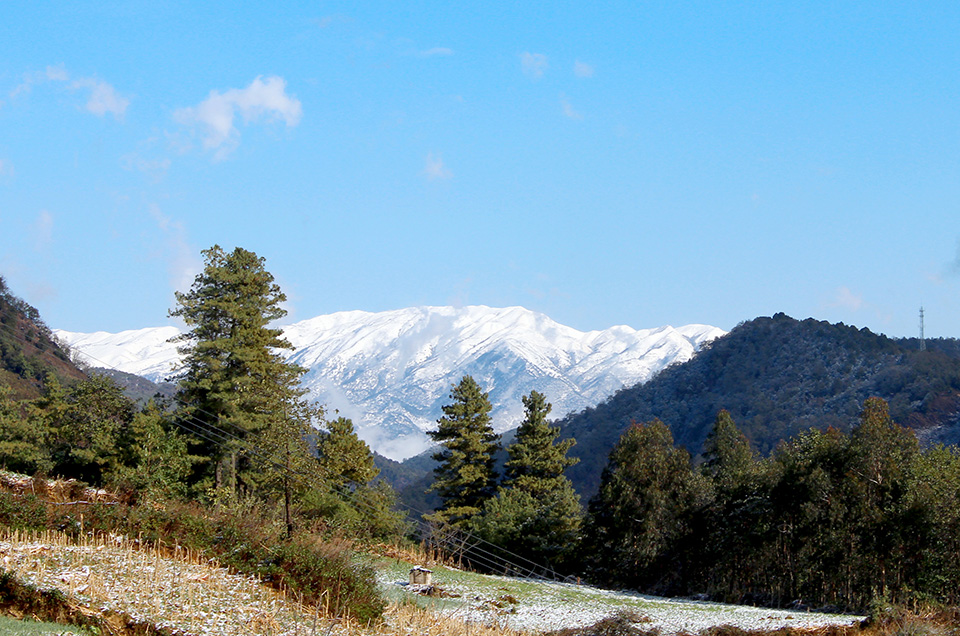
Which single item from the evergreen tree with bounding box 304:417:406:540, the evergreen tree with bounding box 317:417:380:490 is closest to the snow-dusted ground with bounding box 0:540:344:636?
the evergreen tree with bounding box 304:417:406:540

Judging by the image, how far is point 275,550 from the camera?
15.0 meters

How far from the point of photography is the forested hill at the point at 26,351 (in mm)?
109312

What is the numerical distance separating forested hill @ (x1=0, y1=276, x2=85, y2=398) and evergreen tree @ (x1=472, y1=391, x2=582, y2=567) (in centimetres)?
6381

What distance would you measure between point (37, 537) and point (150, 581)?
316cm

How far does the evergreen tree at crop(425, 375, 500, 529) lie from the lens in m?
66.9

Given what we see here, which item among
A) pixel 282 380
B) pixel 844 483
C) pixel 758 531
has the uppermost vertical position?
pixel 282 380

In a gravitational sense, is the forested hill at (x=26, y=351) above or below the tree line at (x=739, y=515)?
above

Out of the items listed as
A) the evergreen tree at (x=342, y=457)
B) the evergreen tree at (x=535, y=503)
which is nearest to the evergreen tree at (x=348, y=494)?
the evergreen tree at (x=342, y=457)

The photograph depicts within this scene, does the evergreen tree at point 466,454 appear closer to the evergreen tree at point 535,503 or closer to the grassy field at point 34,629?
the evergreen tree at point 535,503

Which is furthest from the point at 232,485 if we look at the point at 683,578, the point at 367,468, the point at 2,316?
the point at 2,316

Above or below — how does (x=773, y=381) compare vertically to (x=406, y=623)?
above

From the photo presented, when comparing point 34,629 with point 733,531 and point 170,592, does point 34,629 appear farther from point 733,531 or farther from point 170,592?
point 733,531

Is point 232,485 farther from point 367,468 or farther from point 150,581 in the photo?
point 150,581

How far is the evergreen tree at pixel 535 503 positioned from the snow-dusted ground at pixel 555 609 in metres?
25.1
